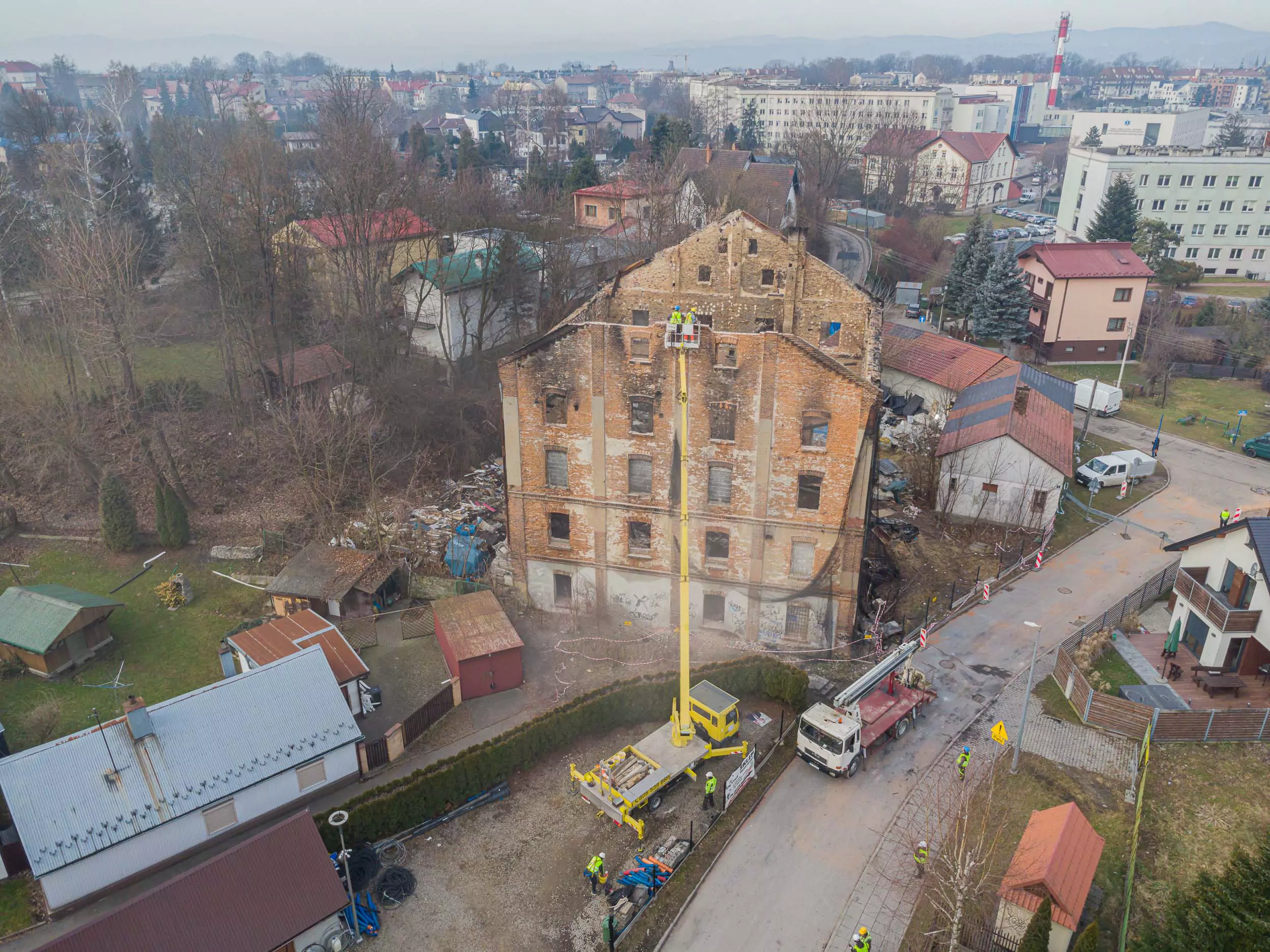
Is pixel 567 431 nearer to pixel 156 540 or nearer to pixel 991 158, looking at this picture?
pixel 156 540

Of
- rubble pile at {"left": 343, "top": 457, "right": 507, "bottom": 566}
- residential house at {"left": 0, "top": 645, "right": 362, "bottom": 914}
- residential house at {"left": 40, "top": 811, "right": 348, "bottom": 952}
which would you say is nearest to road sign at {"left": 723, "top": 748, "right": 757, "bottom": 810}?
residential house at {"left": 40, "top": 811, "right": 348, "bottom": 952}

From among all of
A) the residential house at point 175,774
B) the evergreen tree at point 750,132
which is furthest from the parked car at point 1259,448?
the evergreen tree at point 750,132

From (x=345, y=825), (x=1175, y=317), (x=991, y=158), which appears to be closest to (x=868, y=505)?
(x=345, y=825)

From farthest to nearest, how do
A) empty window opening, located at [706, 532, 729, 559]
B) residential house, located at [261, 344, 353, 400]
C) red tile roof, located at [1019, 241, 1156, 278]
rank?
red tile roof, located at [1019, 241, 1156, 278] < residential house, located at [261, 344, 353, 400] < empty window opening, located at [706, 532, 729, 559]

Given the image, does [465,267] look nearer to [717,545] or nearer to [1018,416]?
[717,545]

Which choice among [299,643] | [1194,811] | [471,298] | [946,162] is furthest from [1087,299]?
[946,162]

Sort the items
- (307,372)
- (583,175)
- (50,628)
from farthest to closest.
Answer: (583,175) → (307,372) → (50,628)

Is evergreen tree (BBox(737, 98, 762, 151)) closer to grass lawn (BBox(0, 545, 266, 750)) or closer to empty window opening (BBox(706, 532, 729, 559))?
empty window opening (BBox(706, 532, 729, 559))

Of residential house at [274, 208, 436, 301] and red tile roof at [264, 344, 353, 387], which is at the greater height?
residential house at [274, 208, 436, 301]
